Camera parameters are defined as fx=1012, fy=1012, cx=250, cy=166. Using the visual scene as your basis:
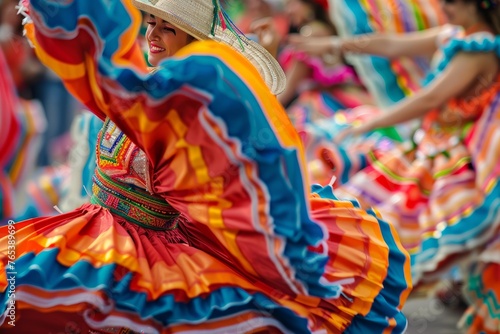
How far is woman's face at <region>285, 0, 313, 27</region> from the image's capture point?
249 inches

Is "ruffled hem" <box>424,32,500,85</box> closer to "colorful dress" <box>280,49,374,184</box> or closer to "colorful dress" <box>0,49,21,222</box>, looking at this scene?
"colorful dress" <box>280,49,374,184</box>

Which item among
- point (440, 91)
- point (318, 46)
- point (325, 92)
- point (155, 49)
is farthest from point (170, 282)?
point (325, 92)

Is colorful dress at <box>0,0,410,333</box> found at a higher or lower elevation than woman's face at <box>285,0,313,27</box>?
lower

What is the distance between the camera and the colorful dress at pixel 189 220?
8.56 ft

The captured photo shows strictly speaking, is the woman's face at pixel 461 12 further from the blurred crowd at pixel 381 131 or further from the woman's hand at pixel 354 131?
the woman's hand at pixel 354 131

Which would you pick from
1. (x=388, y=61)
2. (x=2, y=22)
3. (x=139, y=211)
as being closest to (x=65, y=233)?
(x=139, y=211)

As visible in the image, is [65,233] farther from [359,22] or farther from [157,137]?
[359,22]

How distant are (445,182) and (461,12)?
83cm

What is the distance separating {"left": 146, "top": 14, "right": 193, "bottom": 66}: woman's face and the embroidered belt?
0.39 meters

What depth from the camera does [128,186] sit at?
9.72 feet

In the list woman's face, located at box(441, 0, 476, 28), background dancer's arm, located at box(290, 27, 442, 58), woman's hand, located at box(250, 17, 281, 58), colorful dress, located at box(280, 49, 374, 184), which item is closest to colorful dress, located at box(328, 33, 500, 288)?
woman's face, located at box(441, 0, 476, 28)

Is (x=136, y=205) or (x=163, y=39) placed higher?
(x=163, y=39)

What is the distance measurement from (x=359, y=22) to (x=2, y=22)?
2.49 meters

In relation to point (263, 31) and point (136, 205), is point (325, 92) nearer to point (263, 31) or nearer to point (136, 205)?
point (263, 31)
